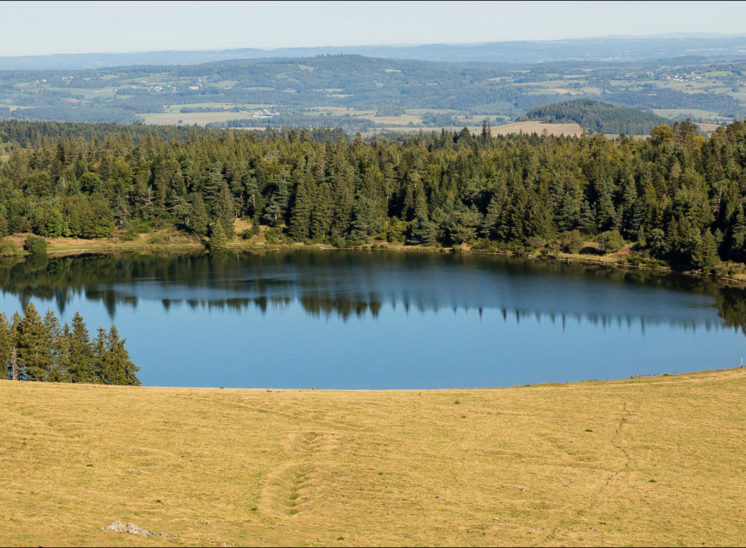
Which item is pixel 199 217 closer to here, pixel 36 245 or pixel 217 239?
pixel 217 239

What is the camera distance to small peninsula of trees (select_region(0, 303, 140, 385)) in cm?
5488

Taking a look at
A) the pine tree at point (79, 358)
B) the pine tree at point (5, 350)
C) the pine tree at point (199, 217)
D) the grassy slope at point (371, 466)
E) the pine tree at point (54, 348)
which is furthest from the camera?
the pine tree at point (199, 217)

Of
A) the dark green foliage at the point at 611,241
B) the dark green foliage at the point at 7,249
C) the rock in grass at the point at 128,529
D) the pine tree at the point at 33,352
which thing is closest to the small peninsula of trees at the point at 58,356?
the pine tree at the point at 33,352

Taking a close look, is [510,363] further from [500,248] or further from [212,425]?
[500,248]

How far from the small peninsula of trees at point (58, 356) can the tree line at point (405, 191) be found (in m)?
71.0

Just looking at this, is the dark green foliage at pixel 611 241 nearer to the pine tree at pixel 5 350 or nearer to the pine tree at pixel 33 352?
the pine tree at pixel 33 352

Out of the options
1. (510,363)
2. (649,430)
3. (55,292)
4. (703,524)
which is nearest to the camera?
(703,524)

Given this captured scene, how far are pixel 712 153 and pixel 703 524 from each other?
338ft

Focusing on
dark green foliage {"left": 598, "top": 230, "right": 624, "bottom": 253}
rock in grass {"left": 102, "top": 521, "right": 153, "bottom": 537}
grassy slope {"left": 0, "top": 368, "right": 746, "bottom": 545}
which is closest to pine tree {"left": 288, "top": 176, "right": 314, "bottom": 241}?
dark green foliage {"left": 598, "top": 230, "right": 624, "bottom": 253}

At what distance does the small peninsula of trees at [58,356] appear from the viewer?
54.9 m

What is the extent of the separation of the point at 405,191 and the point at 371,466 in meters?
104

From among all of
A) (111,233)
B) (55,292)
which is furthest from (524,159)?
(55,292)

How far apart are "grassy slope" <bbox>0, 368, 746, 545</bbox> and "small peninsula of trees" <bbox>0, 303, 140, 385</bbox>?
9299mm

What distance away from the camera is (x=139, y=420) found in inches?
1500
